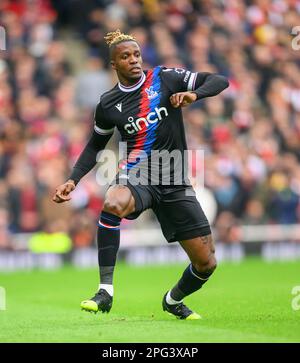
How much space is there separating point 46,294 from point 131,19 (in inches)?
349

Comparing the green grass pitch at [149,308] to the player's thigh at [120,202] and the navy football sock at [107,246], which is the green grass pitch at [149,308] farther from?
the player's thigh at [120,202]

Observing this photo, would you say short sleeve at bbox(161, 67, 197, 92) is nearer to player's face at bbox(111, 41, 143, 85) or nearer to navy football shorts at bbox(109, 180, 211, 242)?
player's face at bbox(111, 41, 143, 85)

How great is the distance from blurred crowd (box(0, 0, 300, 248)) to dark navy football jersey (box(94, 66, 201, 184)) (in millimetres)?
7986

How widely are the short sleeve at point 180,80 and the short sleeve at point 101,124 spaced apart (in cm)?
63

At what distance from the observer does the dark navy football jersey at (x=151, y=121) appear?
356 inches

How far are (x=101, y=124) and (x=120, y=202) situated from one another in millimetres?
914

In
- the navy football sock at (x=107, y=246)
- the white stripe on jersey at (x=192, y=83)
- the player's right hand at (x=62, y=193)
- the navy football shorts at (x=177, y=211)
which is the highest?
the white stripe on jersey at (x=192, y=83)

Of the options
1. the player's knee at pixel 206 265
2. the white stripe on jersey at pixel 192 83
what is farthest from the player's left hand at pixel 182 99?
the player's knee at pixel 206 265

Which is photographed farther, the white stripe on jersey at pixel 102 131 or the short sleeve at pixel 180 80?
the white stripe on jersey at pixel 102 131

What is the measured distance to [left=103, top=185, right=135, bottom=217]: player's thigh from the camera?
8.65 metres

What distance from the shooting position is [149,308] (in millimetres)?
10539

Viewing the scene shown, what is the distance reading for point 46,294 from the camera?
42.5ft

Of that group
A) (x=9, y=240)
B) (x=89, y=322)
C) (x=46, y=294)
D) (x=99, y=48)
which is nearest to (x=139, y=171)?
(x=89, y=322)

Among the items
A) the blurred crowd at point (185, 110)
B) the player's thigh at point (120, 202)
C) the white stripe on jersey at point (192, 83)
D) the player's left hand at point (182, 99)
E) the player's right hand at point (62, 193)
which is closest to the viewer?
the player's left hand at point (182, 99)
